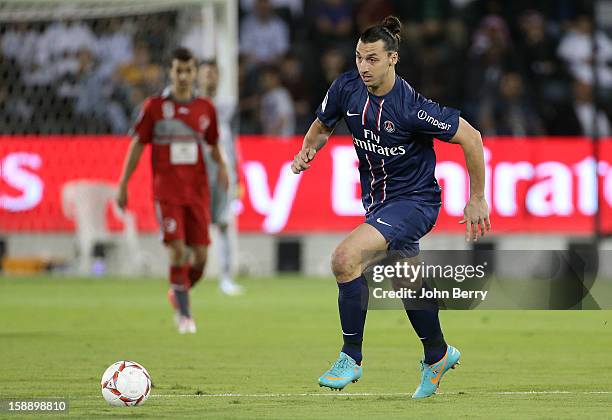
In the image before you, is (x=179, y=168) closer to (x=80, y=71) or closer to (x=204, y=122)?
(x=204, y=122)

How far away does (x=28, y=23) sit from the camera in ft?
59.0

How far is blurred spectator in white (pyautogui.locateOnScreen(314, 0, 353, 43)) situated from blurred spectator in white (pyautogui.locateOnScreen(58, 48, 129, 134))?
12.9 feet

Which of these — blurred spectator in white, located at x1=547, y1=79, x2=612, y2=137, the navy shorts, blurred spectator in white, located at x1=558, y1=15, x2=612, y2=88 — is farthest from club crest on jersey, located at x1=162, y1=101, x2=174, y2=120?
blurred spectator in white, located at x1=558, y1=15, x2=612, y2=88

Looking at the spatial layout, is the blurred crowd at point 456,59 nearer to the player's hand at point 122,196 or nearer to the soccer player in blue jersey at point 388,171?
the player's hand at point 122,196

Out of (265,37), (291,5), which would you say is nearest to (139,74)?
(265,37)

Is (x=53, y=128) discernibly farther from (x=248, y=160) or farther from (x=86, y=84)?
(x=248, y=160)

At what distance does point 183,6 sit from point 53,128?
2340 mm

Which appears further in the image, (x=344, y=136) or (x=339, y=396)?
(x=344, y=136)

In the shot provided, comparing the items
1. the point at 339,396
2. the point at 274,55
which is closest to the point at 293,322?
the point at 339,396

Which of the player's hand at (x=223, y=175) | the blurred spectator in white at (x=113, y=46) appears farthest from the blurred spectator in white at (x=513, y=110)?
the player's hand at (x=223, y=175)

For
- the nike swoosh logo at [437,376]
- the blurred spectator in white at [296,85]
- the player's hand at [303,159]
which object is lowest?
the nike swoosh logo at [437,376]

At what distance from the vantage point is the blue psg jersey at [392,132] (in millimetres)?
7035

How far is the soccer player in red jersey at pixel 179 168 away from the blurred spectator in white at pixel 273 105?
8300 mm

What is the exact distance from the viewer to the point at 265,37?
20.9 meters
